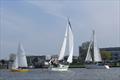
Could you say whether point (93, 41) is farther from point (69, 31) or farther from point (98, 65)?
point (69, 31)

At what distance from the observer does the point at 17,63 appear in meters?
118

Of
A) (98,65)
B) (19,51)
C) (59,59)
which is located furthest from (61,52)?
(98,65)

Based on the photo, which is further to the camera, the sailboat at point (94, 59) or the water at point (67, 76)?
the sailboat at point (94, 59)

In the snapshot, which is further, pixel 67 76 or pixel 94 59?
pixel 94 59

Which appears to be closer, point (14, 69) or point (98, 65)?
point (14, 69)

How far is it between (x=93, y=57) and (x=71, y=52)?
118ft

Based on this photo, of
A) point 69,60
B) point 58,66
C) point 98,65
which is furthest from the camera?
point 98,65

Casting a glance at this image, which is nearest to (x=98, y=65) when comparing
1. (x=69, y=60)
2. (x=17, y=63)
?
(x=69, y=60)

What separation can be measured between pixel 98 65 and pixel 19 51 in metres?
39.5

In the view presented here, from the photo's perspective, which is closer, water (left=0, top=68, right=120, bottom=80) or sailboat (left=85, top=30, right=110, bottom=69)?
water (left=0, top=68, right=120, bottom=80)

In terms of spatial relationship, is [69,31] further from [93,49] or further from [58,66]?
[93,49]

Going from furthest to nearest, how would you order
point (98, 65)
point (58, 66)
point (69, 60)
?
point (98, 65)
point (69, 60)
point (58, 66)

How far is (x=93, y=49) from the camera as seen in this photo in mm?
150625

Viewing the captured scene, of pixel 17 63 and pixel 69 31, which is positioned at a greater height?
pixel 69 31
